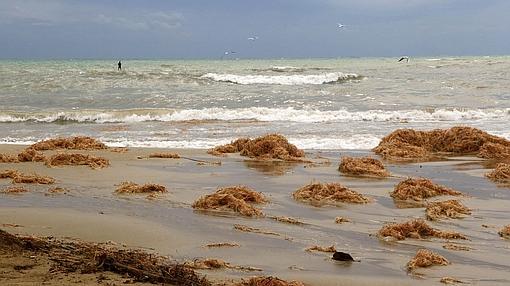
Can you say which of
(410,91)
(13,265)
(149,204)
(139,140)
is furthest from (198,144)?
(410,91)

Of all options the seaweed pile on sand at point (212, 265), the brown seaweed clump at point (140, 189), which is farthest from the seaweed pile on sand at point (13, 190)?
the seaweed pile on sand at point (212, 265)

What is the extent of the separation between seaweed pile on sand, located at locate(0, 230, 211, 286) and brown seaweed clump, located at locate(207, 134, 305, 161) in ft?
22.7

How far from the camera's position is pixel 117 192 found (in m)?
8.22

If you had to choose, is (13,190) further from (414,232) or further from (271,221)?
(414,232)

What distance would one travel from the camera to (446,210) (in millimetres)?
7215

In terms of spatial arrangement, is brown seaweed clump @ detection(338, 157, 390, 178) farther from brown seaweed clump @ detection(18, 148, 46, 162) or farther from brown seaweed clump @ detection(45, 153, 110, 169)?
brown seaweed clump @ detection(18, 148, 46, 162)

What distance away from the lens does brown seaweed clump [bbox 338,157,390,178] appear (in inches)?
392

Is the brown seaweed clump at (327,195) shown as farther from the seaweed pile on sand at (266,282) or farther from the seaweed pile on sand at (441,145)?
the seaweed pile on sand at (441,145)

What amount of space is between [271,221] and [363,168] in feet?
12.6

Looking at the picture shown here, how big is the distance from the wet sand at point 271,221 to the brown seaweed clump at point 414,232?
151mm

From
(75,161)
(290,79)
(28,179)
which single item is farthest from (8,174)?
(290,79)

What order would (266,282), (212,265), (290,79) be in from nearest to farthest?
1. (266,282)
2. (212,265)
3. (290,79)

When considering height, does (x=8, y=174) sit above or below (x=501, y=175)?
below

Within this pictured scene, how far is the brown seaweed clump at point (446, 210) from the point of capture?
23.2 ft
